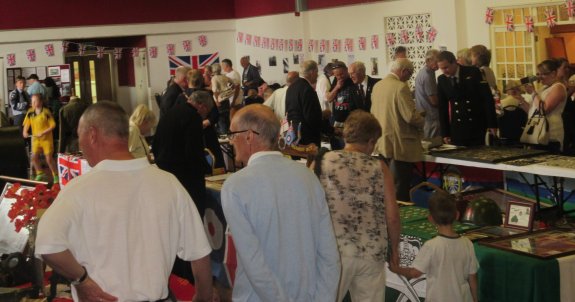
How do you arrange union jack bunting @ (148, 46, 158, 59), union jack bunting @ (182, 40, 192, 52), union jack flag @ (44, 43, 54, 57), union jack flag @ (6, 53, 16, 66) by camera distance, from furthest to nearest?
union jack bunting @ (182, 40, 192, 52)
union jack bunting @ (148, 46, 158, 59)
union jack flag @ (44, 43, 54, 57)
union jack flag @ (6, 53, 16, 66)

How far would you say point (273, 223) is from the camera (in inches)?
132

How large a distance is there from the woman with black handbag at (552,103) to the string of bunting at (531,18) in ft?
10.4

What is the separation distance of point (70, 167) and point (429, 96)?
3.70 metres

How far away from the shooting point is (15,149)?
8359 mm

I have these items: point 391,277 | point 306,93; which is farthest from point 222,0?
point 391,277

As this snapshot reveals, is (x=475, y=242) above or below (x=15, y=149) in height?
below

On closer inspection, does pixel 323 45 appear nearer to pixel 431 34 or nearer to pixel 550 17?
pixel 431 34

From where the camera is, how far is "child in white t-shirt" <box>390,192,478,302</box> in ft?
14.9

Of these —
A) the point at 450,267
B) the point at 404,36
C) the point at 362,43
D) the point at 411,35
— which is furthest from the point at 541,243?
the point at 362,43

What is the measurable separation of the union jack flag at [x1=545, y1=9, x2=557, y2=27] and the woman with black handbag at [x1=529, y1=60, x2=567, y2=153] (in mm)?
3501

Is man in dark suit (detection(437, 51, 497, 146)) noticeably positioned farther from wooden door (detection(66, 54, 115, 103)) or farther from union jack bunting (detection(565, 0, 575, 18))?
wooden door (detection(66, 54, 115, 103))

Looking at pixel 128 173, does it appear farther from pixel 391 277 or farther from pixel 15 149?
pixel 15 149

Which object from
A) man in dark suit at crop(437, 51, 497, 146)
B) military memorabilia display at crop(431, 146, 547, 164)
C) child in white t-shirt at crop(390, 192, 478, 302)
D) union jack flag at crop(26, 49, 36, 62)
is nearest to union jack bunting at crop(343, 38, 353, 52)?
union jack flag at crop(26, 49, 36, 62)

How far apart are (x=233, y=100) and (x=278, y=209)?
8868 mm
